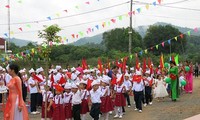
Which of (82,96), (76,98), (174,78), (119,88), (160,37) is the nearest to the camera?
(76,98)

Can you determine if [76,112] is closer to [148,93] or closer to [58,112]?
[58,112]

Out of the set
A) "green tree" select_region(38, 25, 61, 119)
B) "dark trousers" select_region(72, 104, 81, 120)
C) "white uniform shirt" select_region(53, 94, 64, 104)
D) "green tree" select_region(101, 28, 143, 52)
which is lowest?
"dark trousers" select_region(72, 104, 81, 120)

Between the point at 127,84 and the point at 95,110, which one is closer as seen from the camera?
the point at 95,110

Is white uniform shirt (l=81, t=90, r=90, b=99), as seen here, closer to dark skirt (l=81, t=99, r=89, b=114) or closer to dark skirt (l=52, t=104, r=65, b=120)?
dark skirt (l=81, t=99, r=89, b=114)

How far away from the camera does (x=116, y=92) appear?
12445 millimetres

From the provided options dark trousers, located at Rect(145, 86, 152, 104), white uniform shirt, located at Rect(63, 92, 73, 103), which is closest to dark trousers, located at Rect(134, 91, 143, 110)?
dark trousers, located at Rect(145, 86, 152, 104)

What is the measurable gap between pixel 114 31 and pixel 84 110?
53.0 meters

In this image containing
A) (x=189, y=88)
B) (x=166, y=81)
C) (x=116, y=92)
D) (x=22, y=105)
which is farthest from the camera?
(x=189, y=88)

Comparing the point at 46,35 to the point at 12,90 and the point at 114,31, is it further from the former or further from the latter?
the point at 114,31

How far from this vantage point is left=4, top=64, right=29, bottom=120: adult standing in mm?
7891

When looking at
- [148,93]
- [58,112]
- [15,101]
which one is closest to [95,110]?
[58,112]

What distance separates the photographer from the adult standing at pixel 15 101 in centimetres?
789

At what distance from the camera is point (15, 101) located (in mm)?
7996

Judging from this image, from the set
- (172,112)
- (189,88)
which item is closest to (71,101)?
(172,112)
